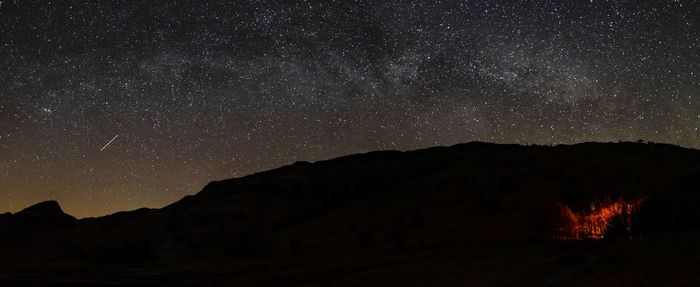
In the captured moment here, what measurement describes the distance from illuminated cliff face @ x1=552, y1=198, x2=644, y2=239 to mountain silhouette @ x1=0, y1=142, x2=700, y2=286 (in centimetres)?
25

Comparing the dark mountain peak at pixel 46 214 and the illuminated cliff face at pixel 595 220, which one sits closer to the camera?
the illuminated cliff face at pixel 595 220

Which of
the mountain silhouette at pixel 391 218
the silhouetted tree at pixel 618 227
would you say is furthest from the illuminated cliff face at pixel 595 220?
the mountain silhouette at pixel 391 218

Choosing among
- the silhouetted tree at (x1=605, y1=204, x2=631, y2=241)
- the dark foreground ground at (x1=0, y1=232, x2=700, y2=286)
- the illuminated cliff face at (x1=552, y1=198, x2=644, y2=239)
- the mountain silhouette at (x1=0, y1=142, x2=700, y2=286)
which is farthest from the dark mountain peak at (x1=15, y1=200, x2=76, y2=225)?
the silhouetted tree at (x1=605, y1=204, x2=631, y2=241)

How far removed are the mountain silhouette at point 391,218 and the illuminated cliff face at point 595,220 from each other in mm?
248

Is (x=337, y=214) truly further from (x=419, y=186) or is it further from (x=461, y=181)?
(x=461, y=181)

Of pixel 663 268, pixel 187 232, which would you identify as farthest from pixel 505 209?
pixel 187 232

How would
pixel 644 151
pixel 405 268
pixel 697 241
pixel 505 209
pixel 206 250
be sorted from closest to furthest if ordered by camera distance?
pixel 697 241, pixel 405 268, pixel 505 209, pixel 206 250, pixel 644 151

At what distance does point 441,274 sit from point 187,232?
1055 inches

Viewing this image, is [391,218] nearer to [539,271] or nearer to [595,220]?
[595,220]

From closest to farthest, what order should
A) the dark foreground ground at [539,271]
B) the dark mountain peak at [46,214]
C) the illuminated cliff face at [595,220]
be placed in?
the dark foreground ground at [539,271] → the illuminated cliff face at [595,220] → the dark mountain peak at [46,214]

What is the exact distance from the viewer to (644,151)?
93.7 feet

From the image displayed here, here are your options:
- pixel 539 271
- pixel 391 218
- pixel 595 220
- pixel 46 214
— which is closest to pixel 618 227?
pixel 595 220

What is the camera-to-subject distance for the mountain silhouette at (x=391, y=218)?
1057cm

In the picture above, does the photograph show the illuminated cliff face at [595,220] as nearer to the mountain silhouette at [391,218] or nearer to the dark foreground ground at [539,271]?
the mountain silhouette at [391,218]
